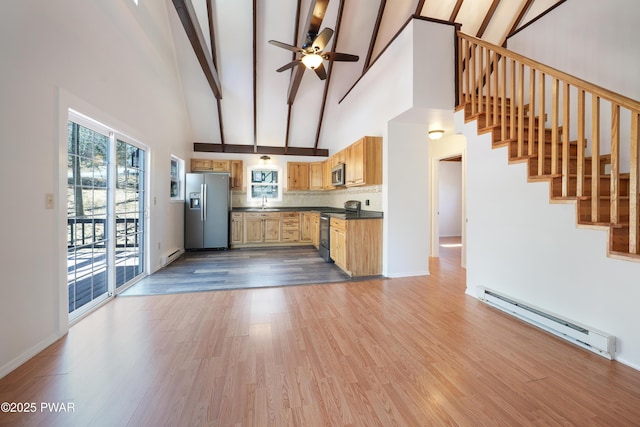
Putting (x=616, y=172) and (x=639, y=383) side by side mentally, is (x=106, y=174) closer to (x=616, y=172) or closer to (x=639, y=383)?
(x=616, y=172)

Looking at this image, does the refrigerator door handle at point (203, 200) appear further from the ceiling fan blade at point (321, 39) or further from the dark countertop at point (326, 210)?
the ceiling fan blade at point (321, 39)

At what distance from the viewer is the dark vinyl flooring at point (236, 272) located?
354 centimetres

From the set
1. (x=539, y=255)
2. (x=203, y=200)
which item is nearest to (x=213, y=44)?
(x=203, y=200)

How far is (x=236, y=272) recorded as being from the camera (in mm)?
4242

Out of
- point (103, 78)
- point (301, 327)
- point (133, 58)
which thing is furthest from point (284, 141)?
point (301, 327)

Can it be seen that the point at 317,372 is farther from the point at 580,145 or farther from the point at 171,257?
the point at 171,257

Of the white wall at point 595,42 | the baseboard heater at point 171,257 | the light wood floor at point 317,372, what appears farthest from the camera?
the baseboard heater at point 171,257

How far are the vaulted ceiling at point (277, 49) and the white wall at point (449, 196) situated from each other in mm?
4446

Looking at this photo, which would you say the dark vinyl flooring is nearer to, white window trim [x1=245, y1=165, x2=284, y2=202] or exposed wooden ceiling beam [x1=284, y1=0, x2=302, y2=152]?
white window trim [x1=245, y1=165, x2=284, y2=202]

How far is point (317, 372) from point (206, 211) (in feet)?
16.7

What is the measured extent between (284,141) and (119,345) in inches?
232

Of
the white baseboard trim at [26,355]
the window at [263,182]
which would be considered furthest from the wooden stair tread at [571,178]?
the window at [263,182]

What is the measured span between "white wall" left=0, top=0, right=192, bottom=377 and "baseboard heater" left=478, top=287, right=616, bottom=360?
4.14 m

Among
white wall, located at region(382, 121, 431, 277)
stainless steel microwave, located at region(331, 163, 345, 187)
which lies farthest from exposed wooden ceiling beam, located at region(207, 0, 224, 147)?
white wall, located at region(382, 121, 431, 277)
